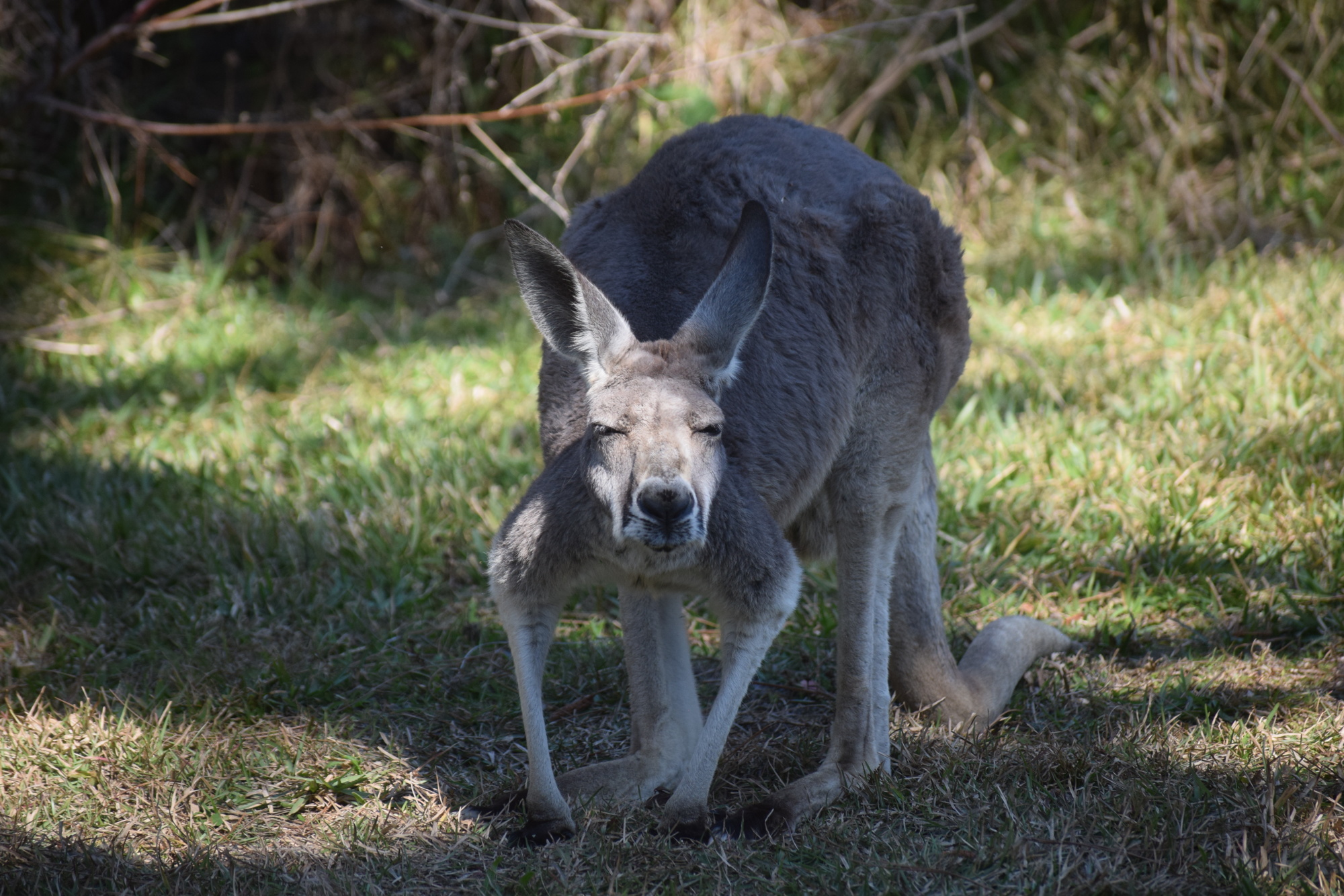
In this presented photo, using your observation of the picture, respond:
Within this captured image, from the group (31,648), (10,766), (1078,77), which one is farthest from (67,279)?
(1078,77)

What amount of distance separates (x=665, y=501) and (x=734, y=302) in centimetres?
54

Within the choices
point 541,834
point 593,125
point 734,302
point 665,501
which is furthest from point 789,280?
point 593,125

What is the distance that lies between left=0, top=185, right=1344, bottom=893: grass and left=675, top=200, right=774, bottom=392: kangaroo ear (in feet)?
3.31

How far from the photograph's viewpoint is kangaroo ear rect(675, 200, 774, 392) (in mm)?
2537

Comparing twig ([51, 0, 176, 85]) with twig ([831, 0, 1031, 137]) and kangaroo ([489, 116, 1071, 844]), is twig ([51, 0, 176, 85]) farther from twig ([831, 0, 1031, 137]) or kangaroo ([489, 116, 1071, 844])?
twig ([831, 0, 1031, 137])

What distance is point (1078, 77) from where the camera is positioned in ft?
21.0

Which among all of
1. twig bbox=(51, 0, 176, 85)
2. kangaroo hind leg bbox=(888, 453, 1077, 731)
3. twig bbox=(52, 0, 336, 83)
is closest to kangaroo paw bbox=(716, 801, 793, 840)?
kangaroo hind leg bbox=(888, 453, 1077, 731)

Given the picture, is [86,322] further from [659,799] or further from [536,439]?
[659,799]

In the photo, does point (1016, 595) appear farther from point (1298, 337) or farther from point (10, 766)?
point (10, 766)

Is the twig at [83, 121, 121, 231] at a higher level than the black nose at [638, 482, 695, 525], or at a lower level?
lower

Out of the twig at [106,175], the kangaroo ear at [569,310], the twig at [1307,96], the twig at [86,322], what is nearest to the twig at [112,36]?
the twig at [106,175]

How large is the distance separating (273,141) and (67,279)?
1.34 m

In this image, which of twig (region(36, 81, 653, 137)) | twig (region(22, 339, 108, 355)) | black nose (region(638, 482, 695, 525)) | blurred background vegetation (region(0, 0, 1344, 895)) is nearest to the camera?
black nose (region(638, 482, 695, 525))

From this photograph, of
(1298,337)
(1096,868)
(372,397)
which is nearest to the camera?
(1096,868)
